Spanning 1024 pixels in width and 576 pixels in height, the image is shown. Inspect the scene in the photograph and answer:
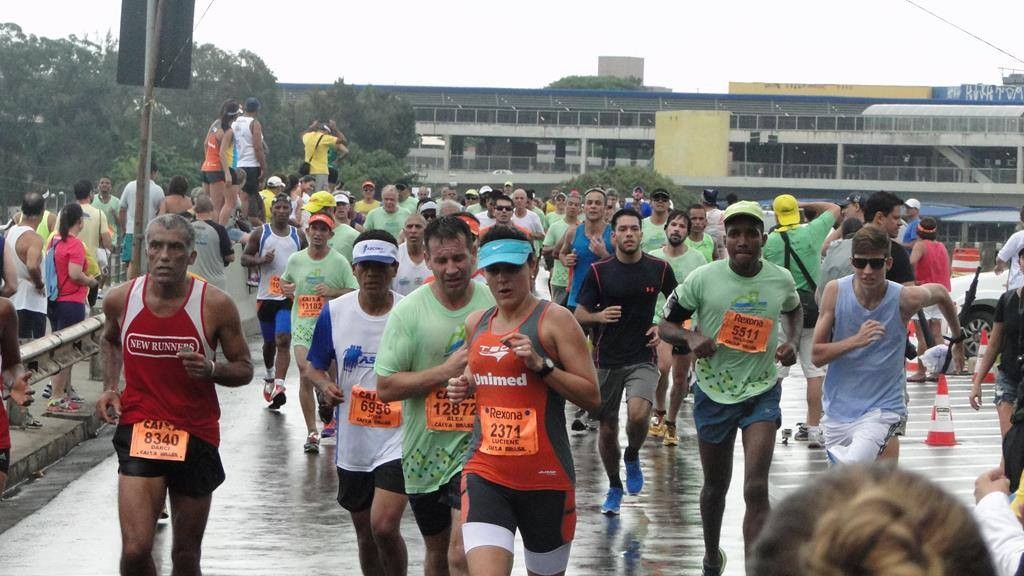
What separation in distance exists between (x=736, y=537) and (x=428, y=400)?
395 centimetres

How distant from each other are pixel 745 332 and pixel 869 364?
2.42 feet

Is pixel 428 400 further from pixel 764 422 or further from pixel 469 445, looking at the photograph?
pixel 764 422

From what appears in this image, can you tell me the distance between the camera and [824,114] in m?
111

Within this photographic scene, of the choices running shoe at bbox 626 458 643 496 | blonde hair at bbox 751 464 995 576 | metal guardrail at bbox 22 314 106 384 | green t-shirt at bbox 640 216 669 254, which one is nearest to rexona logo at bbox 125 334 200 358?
running shoe at bbox 626 458 643 496

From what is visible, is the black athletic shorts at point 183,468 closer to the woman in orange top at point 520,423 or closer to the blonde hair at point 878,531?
the woman in orange top at point 520,423

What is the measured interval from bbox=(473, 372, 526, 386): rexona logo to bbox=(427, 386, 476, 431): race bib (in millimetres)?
628

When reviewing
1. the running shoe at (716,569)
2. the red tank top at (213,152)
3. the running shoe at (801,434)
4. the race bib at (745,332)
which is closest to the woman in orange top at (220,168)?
the red tank top at (213,152)

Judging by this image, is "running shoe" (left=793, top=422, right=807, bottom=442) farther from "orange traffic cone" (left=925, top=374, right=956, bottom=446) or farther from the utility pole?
the utility pole

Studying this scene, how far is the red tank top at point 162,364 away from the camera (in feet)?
24.3

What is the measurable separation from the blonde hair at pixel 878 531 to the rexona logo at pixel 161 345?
5771 millimetres

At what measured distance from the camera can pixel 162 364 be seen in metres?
7.43

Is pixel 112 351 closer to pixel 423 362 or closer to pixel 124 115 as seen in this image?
pixel 423 362

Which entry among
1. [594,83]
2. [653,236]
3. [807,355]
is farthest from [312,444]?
[594,83]

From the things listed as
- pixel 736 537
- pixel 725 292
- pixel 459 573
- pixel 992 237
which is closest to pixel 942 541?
pixel 459 573
